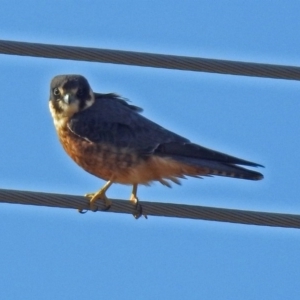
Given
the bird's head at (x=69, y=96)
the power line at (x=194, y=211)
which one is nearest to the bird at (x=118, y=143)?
the bird's head at (x=69, y=96)

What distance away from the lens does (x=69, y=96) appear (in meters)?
7.90

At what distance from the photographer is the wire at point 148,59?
18.8 ft

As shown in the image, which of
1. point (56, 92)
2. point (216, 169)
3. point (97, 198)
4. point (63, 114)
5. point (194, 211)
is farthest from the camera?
point (56, 92)

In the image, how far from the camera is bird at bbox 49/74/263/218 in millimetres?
7059

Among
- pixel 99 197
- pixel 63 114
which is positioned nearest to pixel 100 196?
pixel 99 197

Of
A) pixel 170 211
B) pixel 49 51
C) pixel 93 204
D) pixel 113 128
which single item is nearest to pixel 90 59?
pixel 49 51

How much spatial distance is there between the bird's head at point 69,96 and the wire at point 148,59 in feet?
6.66

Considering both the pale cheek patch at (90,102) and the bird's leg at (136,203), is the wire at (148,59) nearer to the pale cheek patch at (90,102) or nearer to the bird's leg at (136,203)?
the bird's leg at (136,203)

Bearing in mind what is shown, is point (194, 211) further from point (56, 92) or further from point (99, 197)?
point (56, 92)

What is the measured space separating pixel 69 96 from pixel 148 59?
7.31ft

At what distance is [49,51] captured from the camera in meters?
5.75

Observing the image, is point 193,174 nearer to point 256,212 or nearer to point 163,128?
point 163,128

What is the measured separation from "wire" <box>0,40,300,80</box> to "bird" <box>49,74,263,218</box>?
1.08m

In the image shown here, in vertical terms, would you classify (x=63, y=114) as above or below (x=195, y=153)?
above
